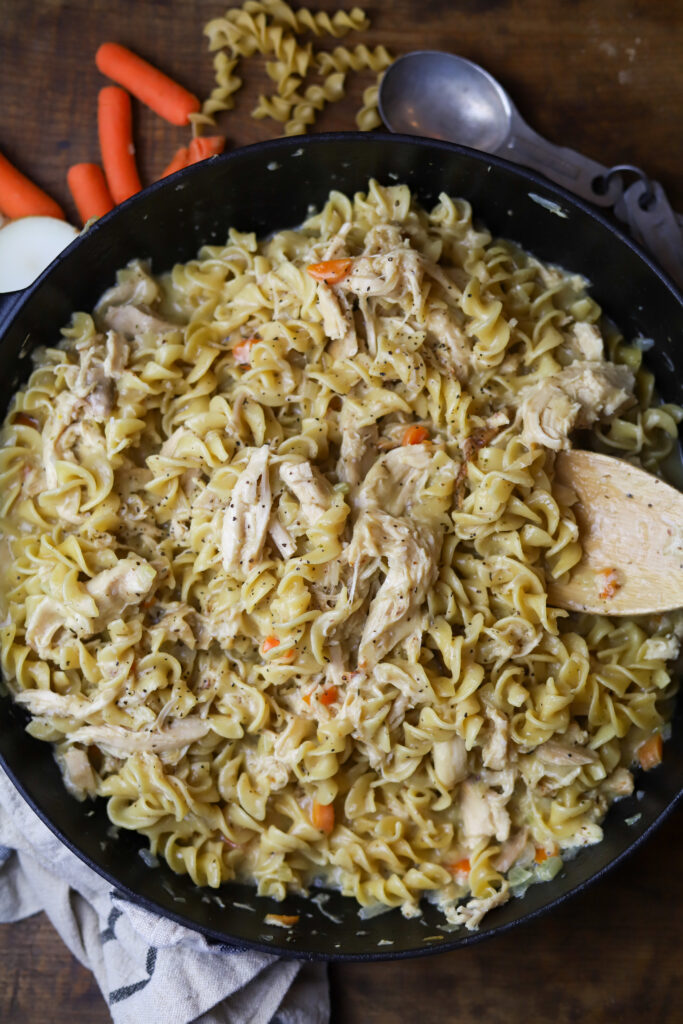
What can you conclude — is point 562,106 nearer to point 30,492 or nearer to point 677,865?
point 30,492

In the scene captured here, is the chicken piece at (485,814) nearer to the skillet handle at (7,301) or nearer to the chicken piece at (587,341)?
the chicken piece at (587,341)

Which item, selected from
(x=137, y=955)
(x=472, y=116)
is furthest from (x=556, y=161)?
(x=137, y=955)

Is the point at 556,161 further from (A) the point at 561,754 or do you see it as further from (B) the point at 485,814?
(B) the point at 485,814

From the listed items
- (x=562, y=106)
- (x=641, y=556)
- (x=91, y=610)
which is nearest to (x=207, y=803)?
(x=91, y=610)

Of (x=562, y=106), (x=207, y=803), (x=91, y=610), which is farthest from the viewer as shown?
(x=562, y=106)

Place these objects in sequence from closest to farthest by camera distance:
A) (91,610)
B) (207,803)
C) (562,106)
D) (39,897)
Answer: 1. (91,610)
2. (207,803)
3. (39,897)
4. (562,106)

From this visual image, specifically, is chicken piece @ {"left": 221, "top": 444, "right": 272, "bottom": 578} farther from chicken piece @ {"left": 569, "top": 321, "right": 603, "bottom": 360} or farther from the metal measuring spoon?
the metal measuring spoon
